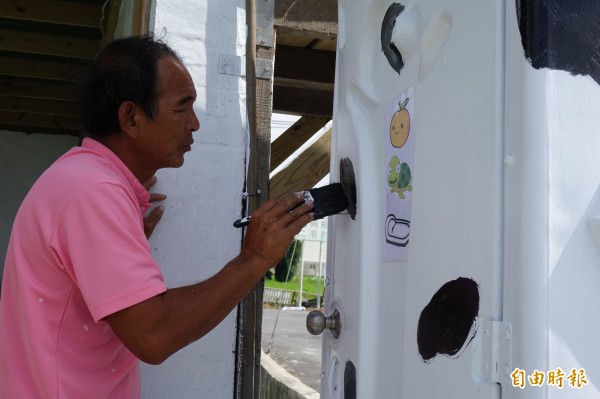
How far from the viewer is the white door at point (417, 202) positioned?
54.4 inches

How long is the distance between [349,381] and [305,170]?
6.47 ft

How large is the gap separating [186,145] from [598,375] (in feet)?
4.01

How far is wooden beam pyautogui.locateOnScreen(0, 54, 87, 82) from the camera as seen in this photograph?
5.75m

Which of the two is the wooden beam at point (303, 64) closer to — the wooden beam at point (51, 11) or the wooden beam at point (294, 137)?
the wooden beam at point (294, 137)

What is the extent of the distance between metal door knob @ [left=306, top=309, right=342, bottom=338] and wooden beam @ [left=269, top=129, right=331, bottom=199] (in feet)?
5.48

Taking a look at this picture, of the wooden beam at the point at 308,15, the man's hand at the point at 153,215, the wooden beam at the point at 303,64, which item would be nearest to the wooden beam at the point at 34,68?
the wooden beam at the point at 303,64

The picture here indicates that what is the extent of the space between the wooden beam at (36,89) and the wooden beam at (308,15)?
3.18 m

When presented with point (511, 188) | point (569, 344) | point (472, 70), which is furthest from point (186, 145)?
point (569, 344)

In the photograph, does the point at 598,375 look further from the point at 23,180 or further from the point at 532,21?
the point at 23,180

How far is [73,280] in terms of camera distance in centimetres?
170

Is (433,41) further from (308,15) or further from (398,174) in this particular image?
(308,15)

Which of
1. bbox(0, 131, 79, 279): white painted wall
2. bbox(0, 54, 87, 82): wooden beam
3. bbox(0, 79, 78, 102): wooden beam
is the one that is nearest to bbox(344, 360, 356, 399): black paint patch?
bbox(0, 54, 87, 82): wooden beam

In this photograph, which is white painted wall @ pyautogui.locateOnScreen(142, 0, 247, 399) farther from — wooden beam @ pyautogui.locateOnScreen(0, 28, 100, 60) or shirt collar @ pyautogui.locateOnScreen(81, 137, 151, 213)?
wooden beam @ pyautogui.locateOnScreen(0, 28, 100, 60)

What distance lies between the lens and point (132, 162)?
6.50 feet
